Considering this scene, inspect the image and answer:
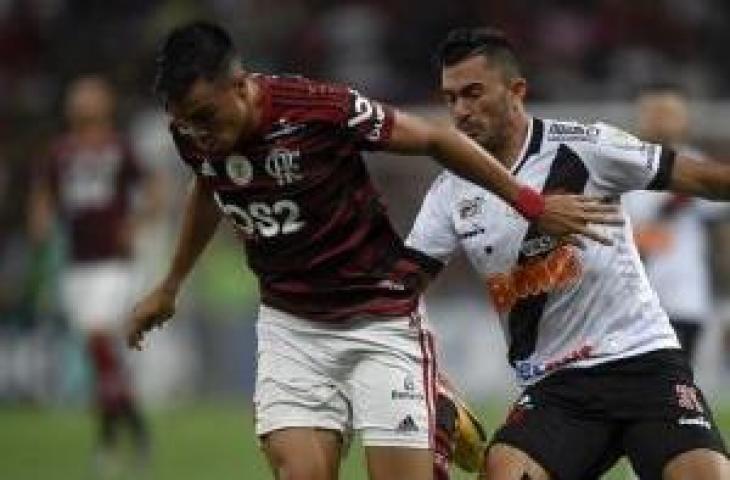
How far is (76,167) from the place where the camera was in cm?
1351

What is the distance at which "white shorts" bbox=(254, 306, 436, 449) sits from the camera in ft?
23.2

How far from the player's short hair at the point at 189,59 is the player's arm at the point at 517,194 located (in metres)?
0.70

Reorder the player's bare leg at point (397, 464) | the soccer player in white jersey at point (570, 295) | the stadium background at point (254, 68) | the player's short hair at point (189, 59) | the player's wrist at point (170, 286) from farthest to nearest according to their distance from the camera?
the stadium background at point (254, 68)
the player's wrist at point (170, 286)
the soccer player in white jersey at point (570, 295)
the player's bare leg at point (397, 464)
the player's short hair at point (189, 59)

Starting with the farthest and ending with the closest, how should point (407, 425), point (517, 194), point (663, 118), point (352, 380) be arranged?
point (663, 118) < point (352, 380) < point (407, 425) < point (517, 194)

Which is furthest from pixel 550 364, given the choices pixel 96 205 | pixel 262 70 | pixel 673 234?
pixel 262 70

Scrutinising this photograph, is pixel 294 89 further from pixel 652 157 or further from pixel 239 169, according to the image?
pixel 652 157

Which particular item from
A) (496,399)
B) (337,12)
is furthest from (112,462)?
(337,12)

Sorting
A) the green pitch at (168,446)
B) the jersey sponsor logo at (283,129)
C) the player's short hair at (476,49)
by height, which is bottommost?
the green pitch at (168,446)

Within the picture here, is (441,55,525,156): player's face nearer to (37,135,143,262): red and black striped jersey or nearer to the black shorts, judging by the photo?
the black shorts

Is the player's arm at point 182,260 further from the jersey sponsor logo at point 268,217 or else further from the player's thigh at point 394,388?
the player's thigh at point 394,388

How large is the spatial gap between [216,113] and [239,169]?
Answer: 301mm

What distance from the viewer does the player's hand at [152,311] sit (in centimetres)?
766

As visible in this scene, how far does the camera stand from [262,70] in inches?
783

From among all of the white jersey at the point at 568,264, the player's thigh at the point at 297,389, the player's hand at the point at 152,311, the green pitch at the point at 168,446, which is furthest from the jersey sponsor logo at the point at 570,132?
the green pitch at the point at 168,446
